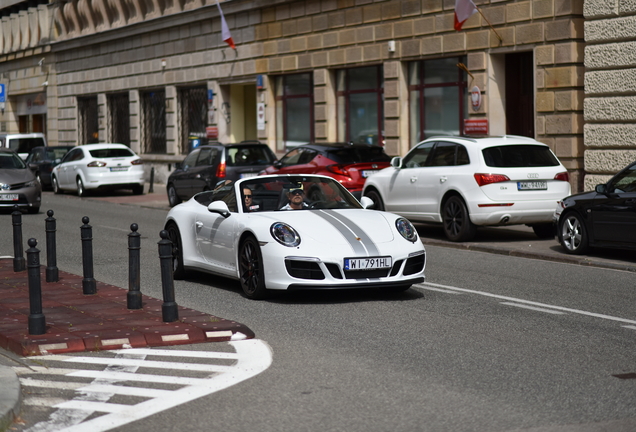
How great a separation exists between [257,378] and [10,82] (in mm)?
51107

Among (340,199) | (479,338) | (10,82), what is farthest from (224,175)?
(10,82)

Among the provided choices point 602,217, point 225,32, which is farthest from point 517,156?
point 225,32

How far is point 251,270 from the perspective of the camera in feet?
33.9

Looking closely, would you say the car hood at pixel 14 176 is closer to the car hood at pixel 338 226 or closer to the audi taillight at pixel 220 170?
the audi taillight at pixel 220 170

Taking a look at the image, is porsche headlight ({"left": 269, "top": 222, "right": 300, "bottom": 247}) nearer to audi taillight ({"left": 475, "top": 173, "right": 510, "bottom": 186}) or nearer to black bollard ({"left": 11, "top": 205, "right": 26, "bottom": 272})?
black bollard ({"left": 11, "top": 205, "right": 26, "bottom": 272})

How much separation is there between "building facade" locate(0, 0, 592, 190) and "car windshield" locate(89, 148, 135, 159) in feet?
13.7

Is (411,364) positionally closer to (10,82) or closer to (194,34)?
(194,34)

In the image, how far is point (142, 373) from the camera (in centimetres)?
700

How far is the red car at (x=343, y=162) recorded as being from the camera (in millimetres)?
20031

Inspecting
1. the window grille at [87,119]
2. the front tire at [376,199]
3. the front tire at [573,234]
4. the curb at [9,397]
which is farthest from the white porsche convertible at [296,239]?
the window grille at [87,119]

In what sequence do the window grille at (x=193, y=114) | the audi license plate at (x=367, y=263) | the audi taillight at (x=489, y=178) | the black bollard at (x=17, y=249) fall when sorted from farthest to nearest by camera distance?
the window grille at (x=193, y=114) < the audi taillight at (x=489, y=178) < the black bollard at (x=17, y=249) < the audi license plate at (x=367, y=263)

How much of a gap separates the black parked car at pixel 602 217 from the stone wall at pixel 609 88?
217 inches

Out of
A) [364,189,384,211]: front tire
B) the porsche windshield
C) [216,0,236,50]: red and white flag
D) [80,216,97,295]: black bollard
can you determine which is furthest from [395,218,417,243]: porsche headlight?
[216,0,236,50]: red and white flag

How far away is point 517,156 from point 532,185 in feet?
1.74
